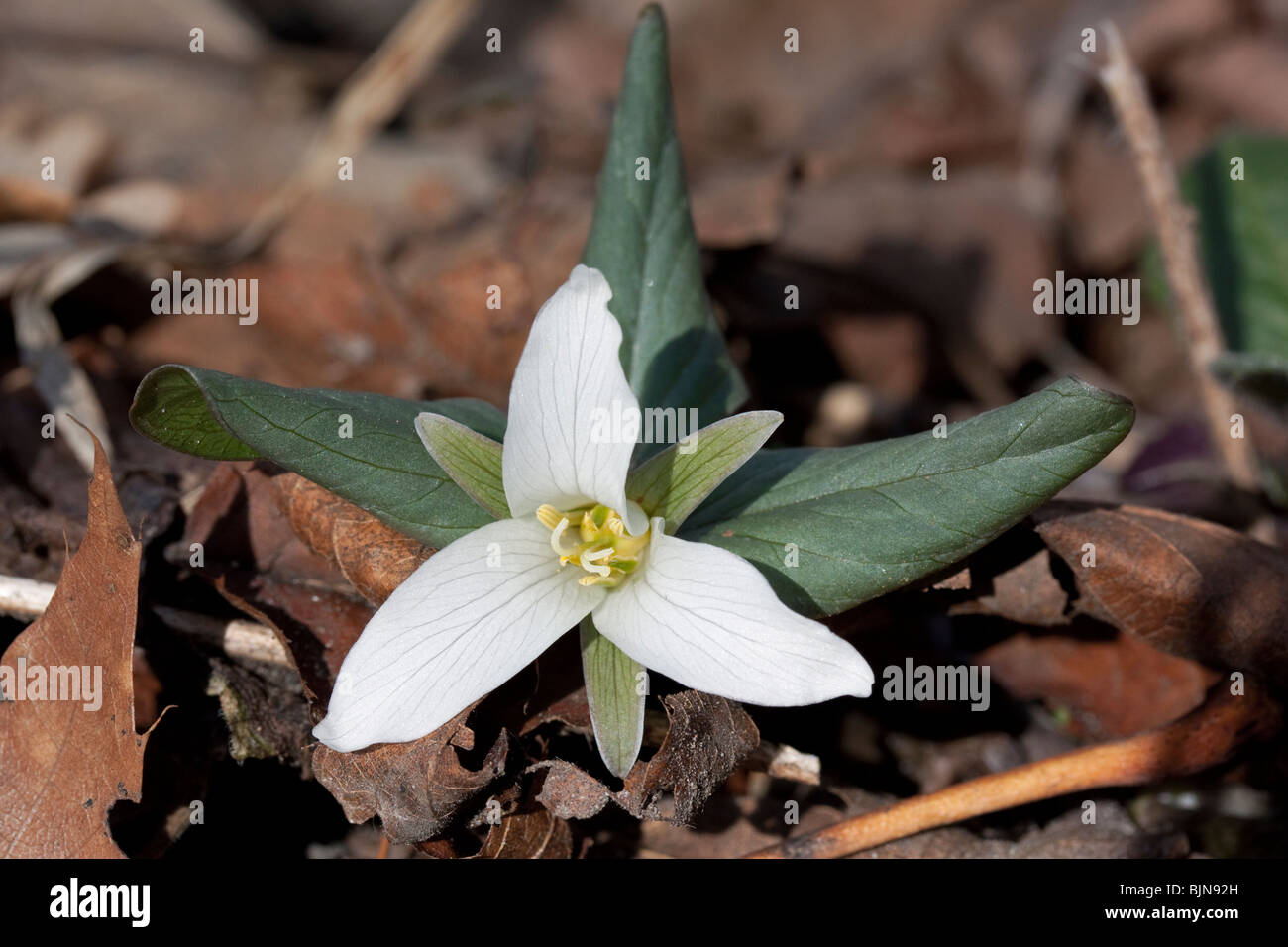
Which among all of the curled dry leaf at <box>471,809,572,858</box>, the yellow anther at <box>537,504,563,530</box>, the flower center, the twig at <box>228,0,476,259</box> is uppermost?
the twig at <box>228,0,476,259</box>

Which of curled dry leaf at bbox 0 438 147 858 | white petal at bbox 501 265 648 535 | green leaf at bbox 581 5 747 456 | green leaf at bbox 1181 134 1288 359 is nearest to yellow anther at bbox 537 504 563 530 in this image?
white petal at bbox 501 265 648 535

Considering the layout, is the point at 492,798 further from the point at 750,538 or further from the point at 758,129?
the point at 758,129

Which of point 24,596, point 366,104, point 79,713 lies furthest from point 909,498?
point 366,104

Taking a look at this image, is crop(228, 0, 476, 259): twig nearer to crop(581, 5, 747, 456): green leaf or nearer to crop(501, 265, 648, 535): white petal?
crop(581, 5, 747, 456): green leaf

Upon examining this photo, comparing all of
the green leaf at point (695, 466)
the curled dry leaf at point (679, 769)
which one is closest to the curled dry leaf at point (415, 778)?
the curled dry leaf at point (679, 769)

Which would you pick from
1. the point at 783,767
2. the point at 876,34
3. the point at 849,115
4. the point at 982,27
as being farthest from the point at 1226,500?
the point at 876,34

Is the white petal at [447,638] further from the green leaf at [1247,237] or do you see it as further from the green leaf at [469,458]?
the green leaf at [1247,237]
